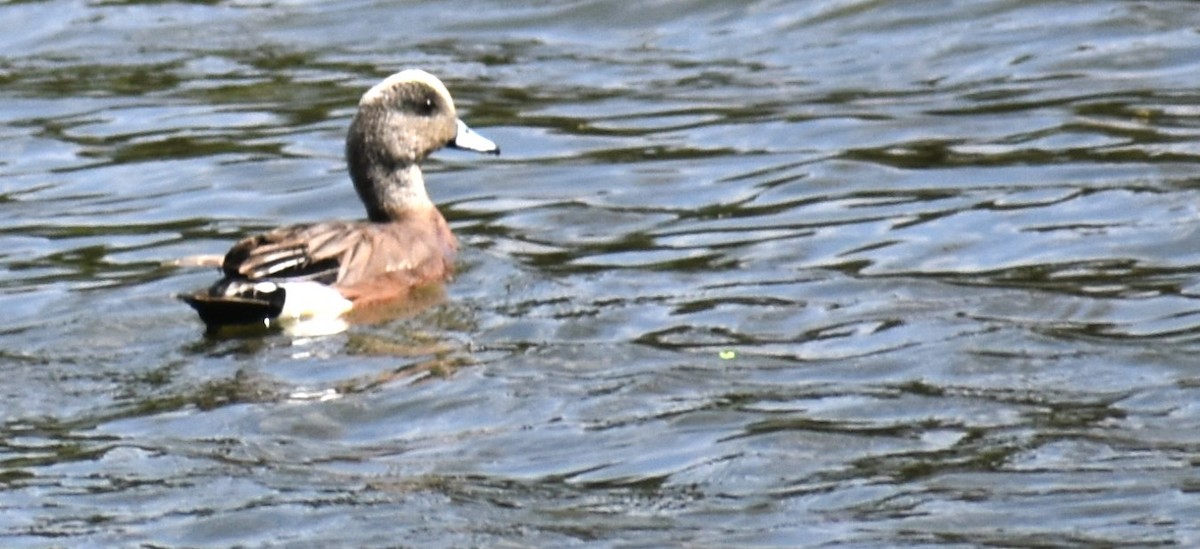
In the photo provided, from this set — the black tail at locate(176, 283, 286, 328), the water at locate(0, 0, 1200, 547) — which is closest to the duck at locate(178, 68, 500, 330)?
the black tail at locate(176, 283, 286, 328)

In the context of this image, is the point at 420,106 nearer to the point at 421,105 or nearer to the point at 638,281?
the point at 421,105

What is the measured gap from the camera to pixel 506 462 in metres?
8.03

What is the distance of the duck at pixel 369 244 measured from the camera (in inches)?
400

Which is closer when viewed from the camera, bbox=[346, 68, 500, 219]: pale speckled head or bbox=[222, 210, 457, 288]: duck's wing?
bbox=[222, 210, 457, 288]: duck's wing

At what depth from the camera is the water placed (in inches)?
296

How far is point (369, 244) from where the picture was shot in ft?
35.4

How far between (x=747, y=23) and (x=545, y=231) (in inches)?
192

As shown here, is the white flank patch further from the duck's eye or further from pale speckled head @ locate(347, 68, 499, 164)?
the duck's eye

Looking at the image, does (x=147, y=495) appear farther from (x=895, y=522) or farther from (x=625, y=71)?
(x=625, y=71)

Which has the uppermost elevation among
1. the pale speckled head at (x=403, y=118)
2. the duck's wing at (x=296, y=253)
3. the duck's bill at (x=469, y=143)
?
the pale speckled head at (x=403, y=118)

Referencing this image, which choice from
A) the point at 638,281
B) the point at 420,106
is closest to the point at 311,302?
the point at 638,281

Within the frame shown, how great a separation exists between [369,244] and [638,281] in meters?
1.04

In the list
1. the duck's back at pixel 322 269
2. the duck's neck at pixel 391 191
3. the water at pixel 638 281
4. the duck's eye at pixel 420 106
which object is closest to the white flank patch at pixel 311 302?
the duck's back at pixel 322 269

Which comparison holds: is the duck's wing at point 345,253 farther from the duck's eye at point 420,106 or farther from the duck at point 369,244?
the duck's eye at point 420,106
